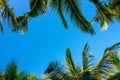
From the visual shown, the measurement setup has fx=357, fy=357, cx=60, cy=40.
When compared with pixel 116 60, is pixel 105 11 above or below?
above

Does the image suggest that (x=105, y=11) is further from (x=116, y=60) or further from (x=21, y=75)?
(x=21, y=75)

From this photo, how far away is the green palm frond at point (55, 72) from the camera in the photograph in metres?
13.7

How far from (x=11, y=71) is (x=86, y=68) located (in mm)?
3648

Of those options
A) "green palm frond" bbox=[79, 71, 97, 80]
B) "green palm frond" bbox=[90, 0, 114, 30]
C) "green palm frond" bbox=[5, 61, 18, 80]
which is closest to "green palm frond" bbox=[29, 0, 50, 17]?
"green palm frond" bbox=[90, 0, 114, 30]

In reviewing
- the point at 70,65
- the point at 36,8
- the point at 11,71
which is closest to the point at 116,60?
the point at 70,65

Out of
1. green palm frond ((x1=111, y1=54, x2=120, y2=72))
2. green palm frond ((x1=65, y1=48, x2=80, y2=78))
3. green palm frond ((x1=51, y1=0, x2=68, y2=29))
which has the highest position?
green palm frond ((x1=51, y1=0, x2=68, y2=29))

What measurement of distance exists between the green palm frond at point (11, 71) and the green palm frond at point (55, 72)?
8.01ft

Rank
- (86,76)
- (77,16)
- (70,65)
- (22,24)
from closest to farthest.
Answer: (77,16) < (22,24) < (86,76) < (70,65)

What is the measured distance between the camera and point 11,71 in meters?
15.9

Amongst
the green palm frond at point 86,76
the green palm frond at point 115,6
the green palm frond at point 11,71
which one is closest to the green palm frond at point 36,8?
the green palm frond at point 115,6

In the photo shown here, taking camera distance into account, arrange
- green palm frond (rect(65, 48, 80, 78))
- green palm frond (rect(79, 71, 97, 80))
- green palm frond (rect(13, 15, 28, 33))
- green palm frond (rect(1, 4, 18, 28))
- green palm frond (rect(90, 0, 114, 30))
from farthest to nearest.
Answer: green palm frond (rect(65, 48, 80, 78)), green palm frond (rect(79, 71, 97, 80)), green palm frond (rect(13, 15, 28, 33)), green palm frond (rect(90, 0, 114, 30)), green palm frond (rect(1, 4, 18, 28))

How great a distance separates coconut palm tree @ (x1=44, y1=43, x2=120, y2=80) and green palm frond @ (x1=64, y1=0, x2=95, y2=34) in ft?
5.53

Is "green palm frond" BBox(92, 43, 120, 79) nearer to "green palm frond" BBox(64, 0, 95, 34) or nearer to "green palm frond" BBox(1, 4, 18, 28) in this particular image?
"green palm frond" BBox(64, 0, 95, 34)

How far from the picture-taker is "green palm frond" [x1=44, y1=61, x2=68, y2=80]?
1368 centimetres
